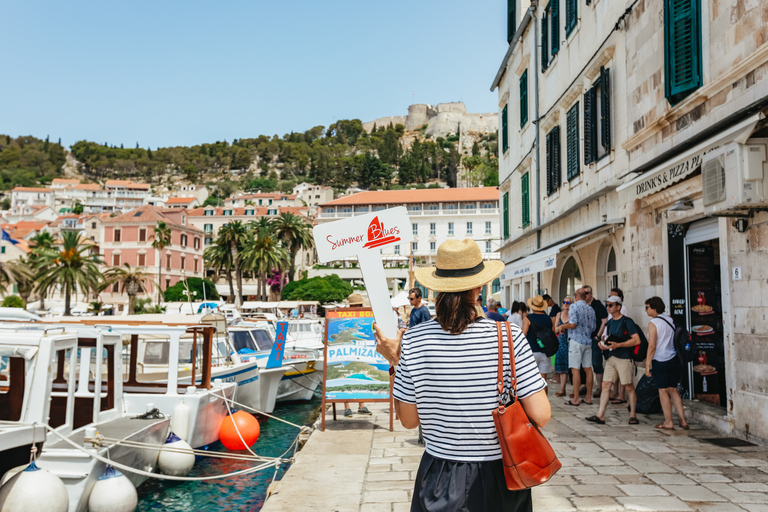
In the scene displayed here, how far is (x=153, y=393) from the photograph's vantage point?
11242 millimetres

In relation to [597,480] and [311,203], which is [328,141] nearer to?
[311,203]

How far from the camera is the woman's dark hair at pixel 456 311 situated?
8.98ft

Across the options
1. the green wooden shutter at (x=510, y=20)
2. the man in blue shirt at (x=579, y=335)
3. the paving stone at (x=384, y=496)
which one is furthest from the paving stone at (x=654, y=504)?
the green wooden shutter at (x=510, y=20)

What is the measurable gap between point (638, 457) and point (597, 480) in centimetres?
115

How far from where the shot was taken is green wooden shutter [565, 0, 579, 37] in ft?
49.3

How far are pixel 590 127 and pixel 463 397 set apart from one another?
1222 cm

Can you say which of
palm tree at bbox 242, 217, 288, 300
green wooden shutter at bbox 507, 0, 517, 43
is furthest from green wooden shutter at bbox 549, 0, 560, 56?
palm tree at bbox 242, 217, 288, 300

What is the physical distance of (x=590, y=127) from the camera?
1378cm

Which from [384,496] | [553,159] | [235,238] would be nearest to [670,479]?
[384,496]

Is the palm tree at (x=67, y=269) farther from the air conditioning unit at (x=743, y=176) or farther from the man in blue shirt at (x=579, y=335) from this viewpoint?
the air conditioning unit at (x=743, y=176)

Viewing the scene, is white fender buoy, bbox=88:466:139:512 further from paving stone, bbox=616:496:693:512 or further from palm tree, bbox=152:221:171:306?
palm tree, bbox=152:221:171:306

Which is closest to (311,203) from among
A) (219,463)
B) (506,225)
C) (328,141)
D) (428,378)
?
(328,141)

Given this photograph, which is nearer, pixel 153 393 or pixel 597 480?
pixel 597 480

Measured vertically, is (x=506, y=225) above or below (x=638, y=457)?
above
